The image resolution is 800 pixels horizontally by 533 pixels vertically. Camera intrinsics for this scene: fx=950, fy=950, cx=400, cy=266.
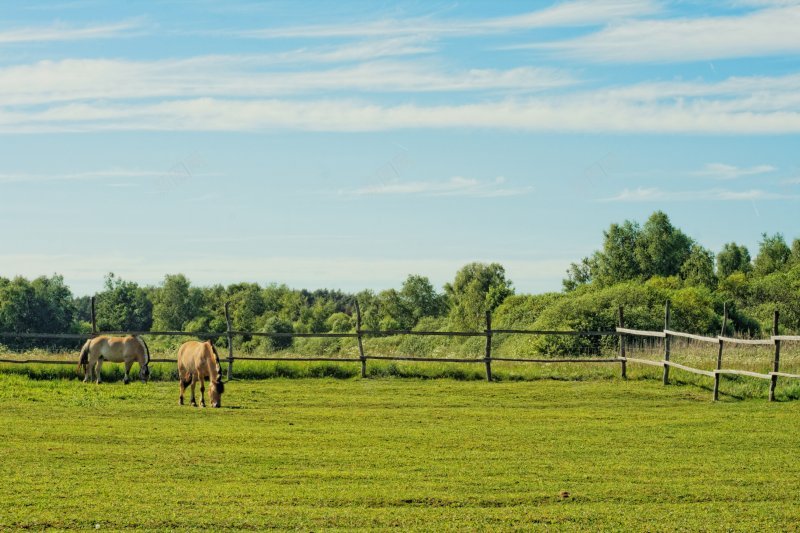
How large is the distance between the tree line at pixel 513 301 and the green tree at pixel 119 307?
104mm

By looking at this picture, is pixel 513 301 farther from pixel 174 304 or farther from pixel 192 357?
pixel 174 304

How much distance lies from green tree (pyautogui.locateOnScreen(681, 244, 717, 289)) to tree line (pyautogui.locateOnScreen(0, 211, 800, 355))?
79 millimetres

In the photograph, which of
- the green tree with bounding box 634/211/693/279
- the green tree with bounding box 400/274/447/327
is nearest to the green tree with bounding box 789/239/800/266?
the green tree with bounding box 634/211/693/279

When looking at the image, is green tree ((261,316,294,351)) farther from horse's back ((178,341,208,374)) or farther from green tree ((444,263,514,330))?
horse's back ((178,341,208,374))

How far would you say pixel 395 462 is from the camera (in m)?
10.8

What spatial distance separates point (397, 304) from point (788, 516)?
85.6m

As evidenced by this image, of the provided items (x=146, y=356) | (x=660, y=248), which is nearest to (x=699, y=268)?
(x=660, y=248)

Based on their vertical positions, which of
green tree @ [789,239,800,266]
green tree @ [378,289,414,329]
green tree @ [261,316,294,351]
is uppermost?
green tree @ [789,239,800,266]

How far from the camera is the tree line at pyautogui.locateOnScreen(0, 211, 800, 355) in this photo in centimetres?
3959

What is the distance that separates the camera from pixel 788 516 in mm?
8234

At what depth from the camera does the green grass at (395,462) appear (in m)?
8.08

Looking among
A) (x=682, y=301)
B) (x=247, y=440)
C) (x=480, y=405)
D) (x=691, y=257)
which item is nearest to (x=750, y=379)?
(x=480, y=405)

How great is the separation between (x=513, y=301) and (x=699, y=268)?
16493 millimetres

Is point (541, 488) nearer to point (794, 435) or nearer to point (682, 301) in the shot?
point (794, 435)
